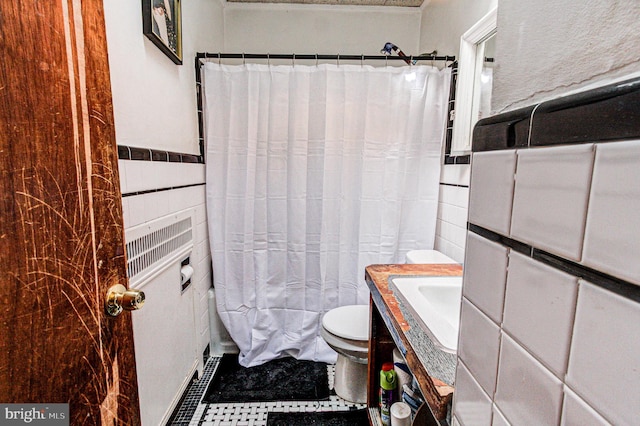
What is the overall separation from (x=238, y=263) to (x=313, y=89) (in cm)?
118

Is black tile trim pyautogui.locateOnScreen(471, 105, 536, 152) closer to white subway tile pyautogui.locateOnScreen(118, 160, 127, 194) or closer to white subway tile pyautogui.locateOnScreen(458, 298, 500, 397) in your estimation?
white subway tile pyautogui.locateOnScreen(458, 298, 500, 397)

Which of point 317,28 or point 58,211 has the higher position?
point 317,28

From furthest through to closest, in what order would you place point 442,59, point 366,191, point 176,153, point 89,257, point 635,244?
point 366,191 → point 442,59 → point 176,153 → point 89,257 → point 635,244

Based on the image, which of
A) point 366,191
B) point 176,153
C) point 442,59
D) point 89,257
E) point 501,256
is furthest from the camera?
point 366,191

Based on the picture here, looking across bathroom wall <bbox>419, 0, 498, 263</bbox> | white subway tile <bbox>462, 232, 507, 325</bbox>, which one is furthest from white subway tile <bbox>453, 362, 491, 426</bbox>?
bathroom wall <bbox>419, 0, 498, 263</bbox>

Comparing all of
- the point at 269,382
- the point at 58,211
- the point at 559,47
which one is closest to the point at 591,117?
the point at 559,47

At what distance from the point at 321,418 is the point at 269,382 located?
1.34ft

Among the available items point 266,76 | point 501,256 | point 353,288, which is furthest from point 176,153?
point 501,256

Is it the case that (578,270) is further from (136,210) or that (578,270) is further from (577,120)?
(136,210)

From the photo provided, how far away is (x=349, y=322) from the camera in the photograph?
1713mm

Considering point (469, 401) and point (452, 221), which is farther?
point (452, 221)

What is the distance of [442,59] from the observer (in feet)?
6.03

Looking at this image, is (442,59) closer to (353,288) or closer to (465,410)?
(353,288)

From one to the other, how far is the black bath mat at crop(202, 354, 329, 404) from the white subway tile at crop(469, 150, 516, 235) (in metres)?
1.69
